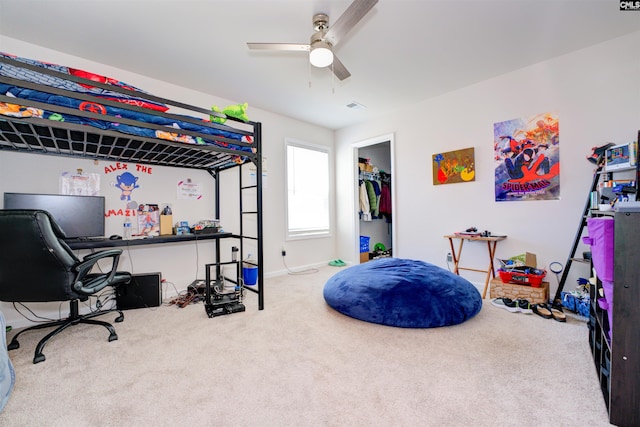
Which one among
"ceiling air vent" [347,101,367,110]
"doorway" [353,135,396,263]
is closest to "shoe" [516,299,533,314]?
"doorway" [353,135,396,263]

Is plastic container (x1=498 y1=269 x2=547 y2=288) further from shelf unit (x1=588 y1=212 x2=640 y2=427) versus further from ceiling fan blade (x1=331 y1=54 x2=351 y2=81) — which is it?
ceiling fan blade (x1=331 y1=54 x2=351 y2=81)

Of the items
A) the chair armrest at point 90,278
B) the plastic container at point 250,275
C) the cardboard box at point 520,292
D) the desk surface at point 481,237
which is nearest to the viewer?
the chair armrest at point 90,278

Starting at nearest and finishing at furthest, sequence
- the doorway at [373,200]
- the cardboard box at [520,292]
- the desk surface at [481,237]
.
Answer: the cardboard box at [520,292] < the desk surface at [481,237] < the doorway at [373,200]

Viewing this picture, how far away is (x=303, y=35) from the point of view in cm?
240

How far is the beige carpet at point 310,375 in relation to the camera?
4.17ft

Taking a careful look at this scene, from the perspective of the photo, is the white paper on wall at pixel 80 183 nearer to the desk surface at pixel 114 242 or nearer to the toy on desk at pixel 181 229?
the desk surface at pixel 114 242

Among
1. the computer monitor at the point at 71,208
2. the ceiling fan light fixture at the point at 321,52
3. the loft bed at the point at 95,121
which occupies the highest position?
the ceiling fan light fixture at the point at 321,52

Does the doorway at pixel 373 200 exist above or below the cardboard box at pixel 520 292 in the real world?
above

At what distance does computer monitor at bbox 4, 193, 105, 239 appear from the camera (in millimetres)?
2273

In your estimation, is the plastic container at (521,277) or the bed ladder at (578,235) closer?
the bed ladder at (578,235)

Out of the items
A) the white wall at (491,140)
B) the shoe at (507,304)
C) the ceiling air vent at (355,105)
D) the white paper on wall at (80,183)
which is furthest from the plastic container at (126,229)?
the shoe at (507,304)

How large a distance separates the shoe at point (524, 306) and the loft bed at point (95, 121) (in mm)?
2457

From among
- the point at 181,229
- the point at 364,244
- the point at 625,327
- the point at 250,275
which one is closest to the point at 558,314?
the point at 625,327

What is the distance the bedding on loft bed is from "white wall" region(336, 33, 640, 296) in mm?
2867
